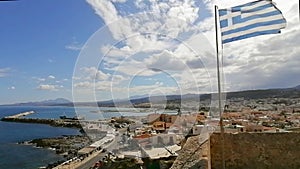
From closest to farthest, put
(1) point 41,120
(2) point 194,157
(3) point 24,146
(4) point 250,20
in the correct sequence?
(4) point 250,20
(2) point 194,157
(3) point 24,146
(1) point 41,120

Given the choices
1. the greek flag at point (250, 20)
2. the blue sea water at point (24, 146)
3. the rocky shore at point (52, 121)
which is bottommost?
the blue sea water at point (24, 146)

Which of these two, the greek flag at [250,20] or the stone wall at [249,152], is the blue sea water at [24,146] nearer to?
the stone wall at [249,152]

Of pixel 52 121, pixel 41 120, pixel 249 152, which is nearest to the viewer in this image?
pixel 249 152

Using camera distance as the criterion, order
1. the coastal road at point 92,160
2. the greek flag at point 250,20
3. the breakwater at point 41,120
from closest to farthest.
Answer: the greek flag at point 250,20, the coastal road at point 92,160, the breakwater at point 41,120

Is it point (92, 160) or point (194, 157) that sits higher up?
point (194, 157)

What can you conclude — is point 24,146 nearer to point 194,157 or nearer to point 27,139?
point 27,139

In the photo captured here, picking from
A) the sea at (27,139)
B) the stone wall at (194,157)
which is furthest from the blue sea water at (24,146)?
the stone wall at (194,157)

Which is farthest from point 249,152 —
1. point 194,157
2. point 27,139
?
point 27,139
